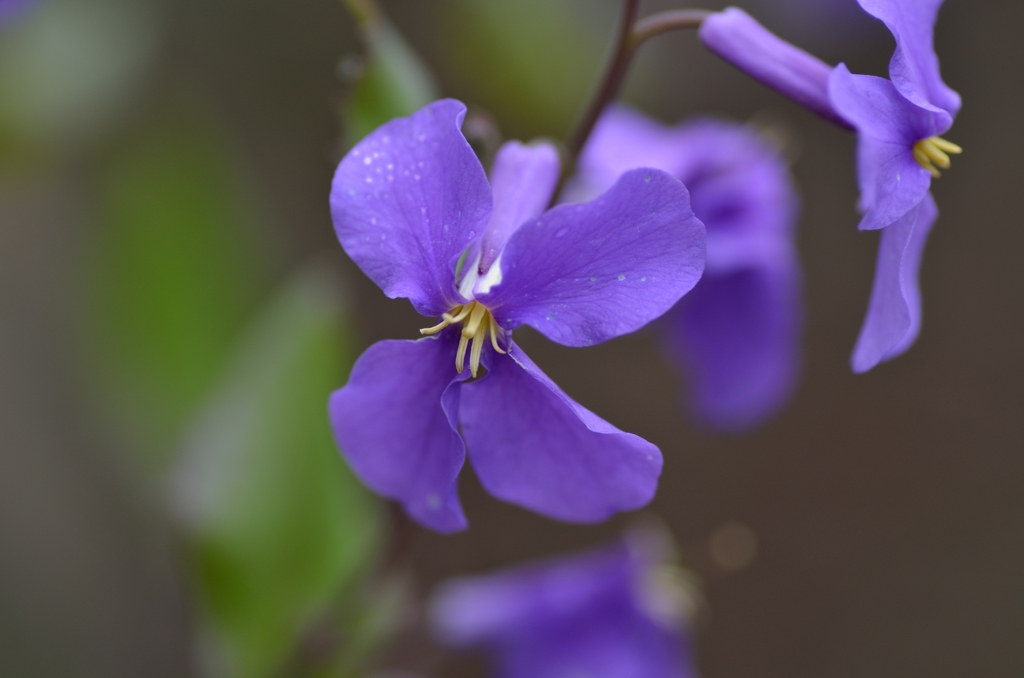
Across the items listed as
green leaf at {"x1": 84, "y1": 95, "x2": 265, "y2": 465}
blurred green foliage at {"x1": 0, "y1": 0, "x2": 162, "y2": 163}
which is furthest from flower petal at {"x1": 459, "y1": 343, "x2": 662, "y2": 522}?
blurred green foliage at {"x1": 0, "y1": 0, "x2": 162, "y2": 163}

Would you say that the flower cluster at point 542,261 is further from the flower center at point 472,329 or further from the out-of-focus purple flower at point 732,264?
the out-of-focus purple flower at point 732,264

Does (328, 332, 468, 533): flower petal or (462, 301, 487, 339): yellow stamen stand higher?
(462, 301, 487, 339): yellow stamen

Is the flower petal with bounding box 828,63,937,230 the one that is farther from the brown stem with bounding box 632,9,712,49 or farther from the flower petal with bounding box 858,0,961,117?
the brown stem with bounding box 632,9,712,49

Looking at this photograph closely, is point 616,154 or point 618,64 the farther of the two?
point 616,154

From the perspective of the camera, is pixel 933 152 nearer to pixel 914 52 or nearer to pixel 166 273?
pixel 914 52

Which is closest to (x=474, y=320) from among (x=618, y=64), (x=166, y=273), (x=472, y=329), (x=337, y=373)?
(x=472, y=329)

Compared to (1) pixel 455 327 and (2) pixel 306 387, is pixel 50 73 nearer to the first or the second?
(2) pixel 306 387
